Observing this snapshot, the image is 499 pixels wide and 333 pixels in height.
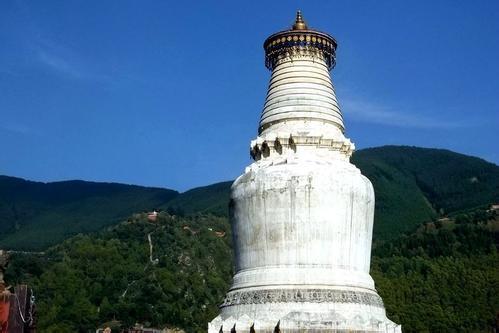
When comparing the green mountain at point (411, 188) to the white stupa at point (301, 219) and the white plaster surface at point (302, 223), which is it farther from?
the white plaster surface at point (302, 223)

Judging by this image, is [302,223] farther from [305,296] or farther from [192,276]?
[192,276]

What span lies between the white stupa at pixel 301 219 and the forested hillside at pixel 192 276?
32751mm

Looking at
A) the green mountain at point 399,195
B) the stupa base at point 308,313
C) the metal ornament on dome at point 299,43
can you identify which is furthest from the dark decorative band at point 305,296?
the green mountain at point 399,195

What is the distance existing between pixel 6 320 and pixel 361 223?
9.36 meters

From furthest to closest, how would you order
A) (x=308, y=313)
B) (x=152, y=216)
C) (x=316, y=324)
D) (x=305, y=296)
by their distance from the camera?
(x=152, y=216) < (x=305, y=296) < (x=308, y=313) < (x=316, y=324)

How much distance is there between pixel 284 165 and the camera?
61.3 feet

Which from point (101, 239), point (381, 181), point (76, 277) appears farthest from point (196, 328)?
point (381, 181)

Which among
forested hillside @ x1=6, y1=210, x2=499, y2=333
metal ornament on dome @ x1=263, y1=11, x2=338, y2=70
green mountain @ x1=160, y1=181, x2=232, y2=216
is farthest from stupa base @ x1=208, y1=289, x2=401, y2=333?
green mountain @ x1=160, y1=181, x2=232, y2=216

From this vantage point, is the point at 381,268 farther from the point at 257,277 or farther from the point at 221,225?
the point at 257,277

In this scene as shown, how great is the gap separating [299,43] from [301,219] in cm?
543

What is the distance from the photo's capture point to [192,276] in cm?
8431

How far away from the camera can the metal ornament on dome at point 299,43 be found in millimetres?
20062


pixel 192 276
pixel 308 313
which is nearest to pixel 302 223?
pixel 308 313

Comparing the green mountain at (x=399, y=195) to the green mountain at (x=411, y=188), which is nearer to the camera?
the green mountain at (x=411, y=188)
